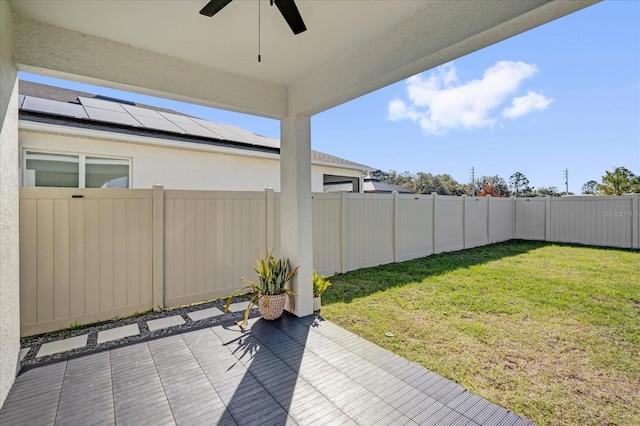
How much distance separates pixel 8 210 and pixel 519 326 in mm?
6069

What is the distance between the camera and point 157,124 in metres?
7.18

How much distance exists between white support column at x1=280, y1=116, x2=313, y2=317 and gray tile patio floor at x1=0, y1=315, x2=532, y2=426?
3.24ft

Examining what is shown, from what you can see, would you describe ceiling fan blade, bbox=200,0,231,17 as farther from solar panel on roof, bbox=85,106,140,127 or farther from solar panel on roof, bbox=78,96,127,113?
solar panel on roof, bbox=78,96,127,113

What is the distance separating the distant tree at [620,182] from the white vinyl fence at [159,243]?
19.0 meters

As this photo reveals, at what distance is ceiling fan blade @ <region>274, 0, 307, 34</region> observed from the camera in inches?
82.3

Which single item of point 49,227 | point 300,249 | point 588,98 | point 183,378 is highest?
point 588,98

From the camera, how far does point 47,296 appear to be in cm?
381

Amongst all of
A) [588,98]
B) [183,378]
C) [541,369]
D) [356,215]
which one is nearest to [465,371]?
[541,369]

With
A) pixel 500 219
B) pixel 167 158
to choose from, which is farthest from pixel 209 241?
pixel 500 219

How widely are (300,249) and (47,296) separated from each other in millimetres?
3350

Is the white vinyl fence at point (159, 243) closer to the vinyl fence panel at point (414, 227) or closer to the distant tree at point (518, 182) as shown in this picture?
the vinyl fence panel at point (414, 227)

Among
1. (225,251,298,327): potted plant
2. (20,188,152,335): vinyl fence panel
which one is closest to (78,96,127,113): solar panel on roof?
(20,188,152,335): vinyl fence panel

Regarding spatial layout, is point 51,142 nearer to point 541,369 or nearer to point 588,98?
point 541,369

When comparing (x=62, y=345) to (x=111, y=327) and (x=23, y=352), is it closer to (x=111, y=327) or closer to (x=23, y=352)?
(x=23, y=352)
